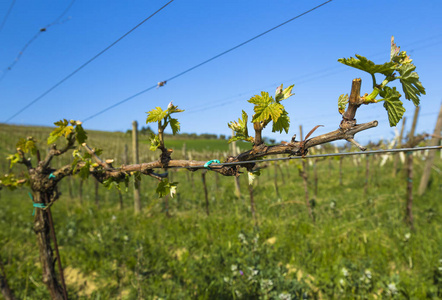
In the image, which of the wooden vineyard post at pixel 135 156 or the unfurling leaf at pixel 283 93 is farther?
the wooden vineyard post at pixel 135 156

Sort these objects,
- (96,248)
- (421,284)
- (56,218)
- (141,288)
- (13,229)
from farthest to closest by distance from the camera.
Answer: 1. (56,218)
2. (13,229)
3. (96,248)
4. (141,288)
5. (421,284)

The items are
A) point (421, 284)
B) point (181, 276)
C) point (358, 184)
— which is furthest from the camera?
point (358, 184)

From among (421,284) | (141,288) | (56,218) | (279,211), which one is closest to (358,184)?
(279,211)

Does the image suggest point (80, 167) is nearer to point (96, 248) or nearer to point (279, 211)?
point (96, 248)

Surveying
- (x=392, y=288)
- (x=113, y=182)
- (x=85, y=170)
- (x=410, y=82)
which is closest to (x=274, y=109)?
(x=410, y=82)

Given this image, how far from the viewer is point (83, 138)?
7.22ft

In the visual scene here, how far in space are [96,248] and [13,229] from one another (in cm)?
368

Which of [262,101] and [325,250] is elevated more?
[262,101]

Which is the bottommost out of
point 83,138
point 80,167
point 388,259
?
point 388,259

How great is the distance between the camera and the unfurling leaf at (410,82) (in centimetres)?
91

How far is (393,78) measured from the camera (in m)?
0.95

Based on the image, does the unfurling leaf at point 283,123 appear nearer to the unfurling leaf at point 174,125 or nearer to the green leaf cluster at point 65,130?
the unfurling leaf at point 174,125

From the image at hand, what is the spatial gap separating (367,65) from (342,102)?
0.58 feet

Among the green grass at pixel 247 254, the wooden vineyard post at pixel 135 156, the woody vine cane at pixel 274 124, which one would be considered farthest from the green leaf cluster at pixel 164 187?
the wooden vineyard post at pixel 135 156
